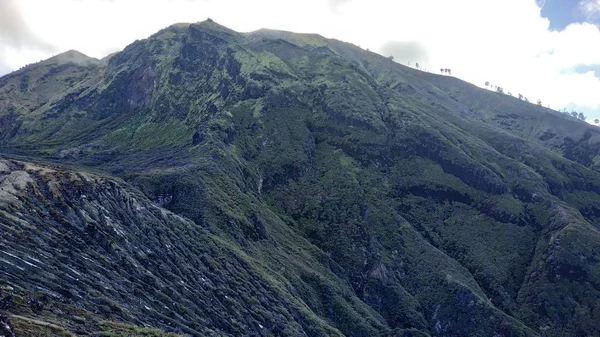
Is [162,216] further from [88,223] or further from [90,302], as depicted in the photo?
[90,302]

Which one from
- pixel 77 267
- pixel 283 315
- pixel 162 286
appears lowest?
pixel 283 315

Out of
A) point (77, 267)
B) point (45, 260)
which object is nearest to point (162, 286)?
point (77, 267)

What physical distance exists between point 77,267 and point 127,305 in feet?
52.7

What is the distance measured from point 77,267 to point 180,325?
29950 millimetres

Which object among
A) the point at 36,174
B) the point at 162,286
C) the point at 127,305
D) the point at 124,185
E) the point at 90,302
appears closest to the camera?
the point at 90,302

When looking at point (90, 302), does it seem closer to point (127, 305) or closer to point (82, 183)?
point (127, 305)

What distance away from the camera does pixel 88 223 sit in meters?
141

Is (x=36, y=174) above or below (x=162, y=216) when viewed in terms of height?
above

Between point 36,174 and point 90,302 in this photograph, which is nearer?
point 90,302

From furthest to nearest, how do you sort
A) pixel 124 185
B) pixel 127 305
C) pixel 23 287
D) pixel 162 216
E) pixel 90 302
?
pixel 124 185 < pixel 162 216 < pixel 127 305 < pixel 90 302 < pixel 23 287

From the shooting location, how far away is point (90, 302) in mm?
109375

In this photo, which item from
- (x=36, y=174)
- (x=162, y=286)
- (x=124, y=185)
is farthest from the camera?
(x=124, y=185)

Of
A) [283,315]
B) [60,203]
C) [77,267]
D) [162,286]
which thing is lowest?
[283,315]

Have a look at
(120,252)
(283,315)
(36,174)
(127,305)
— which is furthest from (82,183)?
(283,315)
